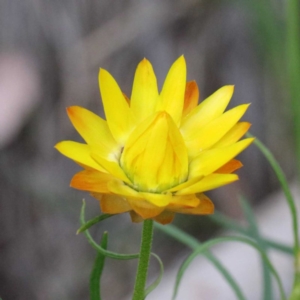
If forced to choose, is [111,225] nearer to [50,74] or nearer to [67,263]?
[67,263]

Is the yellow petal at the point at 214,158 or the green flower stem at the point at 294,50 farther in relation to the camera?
the green flower stem at the point at 294,50

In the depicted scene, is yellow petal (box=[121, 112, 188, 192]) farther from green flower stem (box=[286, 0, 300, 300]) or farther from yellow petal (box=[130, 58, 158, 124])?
green flower stem (box=[286, 0, 300, 300])

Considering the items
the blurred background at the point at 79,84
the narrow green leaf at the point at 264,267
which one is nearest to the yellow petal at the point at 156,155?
the narrow green leaf at the point at 264,267

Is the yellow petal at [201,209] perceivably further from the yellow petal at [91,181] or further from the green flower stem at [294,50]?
the green flower stem at [294,50]


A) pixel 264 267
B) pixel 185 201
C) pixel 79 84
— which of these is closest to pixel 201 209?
pixel 185 201

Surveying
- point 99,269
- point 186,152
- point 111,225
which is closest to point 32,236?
point 111,225

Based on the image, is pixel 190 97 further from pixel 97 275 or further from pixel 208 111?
pixel 97 275

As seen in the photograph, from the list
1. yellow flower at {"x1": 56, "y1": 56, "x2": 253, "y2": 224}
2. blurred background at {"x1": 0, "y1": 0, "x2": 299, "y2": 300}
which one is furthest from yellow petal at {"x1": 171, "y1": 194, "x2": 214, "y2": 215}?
blurred background at {"x1": 0, "y1": 0, "x2": 299, "y2": 300}
